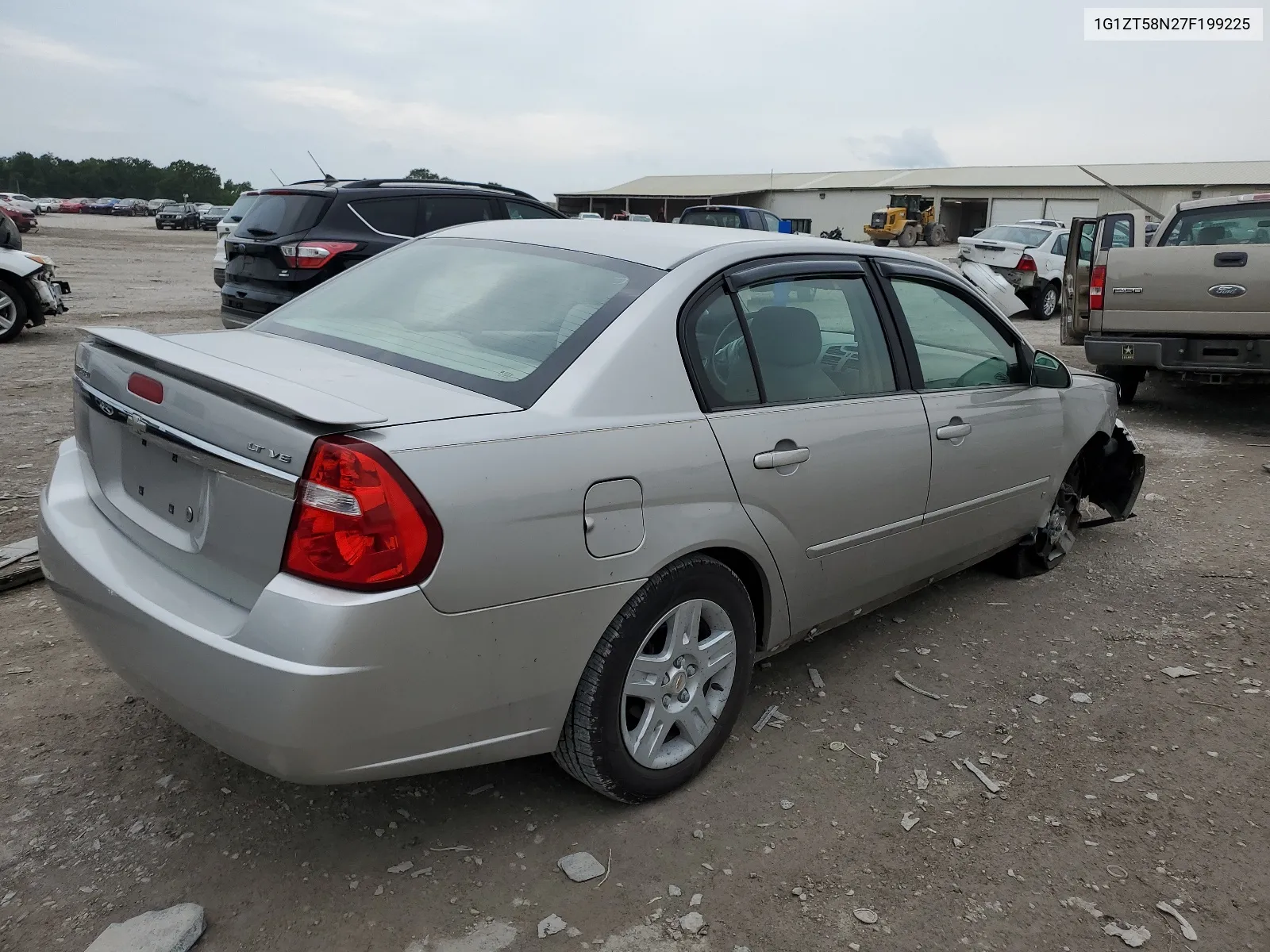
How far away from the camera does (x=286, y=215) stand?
29.0 ft

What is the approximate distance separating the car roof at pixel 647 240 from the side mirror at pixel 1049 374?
35.9 inches

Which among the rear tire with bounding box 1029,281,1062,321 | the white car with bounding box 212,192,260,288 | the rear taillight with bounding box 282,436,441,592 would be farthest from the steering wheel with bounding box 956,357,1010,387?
the rear tire with bounding box 1029,281,1062,321

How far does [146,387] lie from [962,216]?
175ft

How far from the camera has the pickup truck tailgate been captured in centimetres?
757

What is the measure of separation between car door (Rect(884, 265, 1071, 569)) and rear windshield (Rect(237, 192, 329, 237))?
6.45m

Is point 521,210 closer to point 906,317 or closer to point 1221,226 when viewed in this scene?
point 1221,226

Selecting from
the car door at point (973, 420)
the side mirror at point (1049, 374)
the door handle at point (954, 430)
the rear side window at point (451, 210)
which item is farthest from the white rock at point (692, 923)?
the rear side window at point (451, 210)

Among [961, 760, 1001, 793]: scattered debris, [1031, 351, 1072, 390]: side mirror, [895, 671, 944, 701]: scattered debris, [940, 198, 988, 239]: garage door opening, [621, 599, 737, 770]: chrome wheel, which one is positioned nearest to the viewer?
[621, 599, 737, 770]: chrome wheel

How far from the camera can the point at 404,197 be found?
931 centimetres

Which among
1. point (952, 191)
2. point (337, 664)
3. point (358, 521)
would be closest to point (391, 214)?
point (358, 521)

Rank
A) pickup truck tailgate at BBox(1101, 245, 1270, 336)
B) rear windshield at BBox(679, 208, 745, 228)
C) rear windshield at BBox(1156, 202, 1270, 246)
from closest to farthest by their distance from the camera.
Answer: pickup truck tailgate at BBox(1101, 245, 1270, 336)
rear windshield at BBox(1156, 202, 1270, 246)
rear windshield at BBox(679, 208, 745, 228)

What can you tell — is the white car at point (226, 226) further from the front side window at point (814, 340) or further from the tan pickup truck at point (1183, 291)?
the front side window at point (814, 340)

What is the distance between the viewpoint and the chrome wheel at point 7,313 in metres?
10.8

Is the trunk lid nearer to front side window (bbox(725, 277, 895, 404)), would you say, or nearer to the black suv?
front side window (bbox(725, 277, 895, 404))
